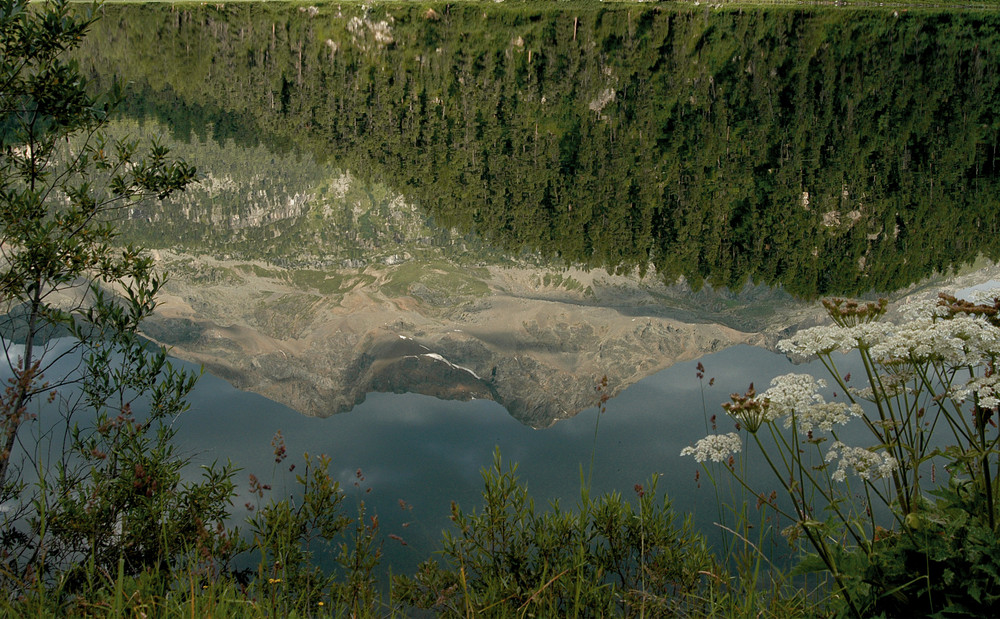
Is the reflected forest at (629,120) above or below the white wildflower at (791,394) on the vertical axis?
below

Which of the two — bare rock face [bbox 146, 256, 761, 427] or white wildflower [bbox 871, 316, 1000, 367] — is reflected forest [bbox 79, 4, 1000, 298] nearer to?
bare rock face [bbox 146, 256, 761, 427]

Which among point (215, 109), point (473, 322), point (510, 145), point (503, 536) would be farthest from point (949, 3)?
point (503, 536)

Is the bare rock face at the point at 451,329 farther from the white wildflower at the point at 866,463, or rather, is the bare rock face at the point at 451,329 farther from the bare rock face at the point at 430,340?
the white wildflower at the point at 866,463

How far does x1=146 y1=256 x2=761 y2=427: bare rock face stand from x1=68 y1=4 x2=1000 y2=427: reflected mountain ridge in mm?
39

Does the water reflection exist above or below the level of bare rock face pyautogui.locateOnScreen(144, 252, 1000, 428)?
above

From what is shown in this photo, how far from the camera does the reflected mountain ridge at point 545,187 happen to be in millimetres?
7711

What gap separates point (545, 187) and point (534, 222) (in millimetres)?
2589

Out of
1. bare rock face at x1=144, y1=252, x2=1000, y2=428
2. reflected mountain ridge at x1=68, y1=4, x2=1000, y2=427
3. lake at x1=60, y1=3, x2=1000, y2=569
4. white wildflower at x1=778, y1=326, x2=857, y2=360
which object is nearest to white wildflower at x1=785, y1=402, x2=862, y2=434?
white wildflower at x1=778, y1=326, x2=857, y2=360

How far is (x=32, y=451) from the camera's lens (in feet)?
15.9

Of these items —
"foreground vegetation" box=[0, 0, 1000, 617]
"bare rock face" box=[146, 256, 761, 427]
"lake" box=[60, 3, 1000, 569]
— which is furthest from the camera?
"bare rock face" box=[146, 256, 761, 427]

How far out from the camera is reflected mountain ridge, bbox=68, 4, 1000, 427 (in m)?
7.71

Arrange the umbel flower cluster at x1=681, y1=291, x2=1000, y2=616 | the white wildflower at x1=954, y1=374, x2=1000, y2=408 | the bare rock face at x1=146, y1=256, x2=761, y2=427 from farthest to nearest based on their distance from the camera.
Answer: the bare rock face at x1=146, y1=256, x2=761, y2=427 → the umbel flower cluster at x1=681, y1=291, x2=1000, y2=616 → the white wildflower at x1=954, y1=374, x2=1000, y2=408

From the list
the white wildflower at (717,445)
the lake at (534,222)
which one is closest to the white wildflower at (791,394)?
the white wildflower at (717,445)

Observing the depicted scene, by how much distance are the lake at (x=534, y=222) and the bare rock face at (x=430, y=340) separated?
0.04m
